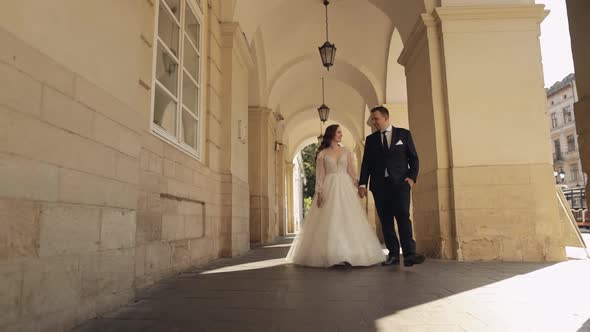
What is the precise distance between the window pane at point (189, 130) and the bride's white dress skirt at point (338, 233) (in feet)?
6.22

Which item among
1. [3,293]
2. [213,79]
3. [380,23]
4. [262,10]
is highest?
[380,23]

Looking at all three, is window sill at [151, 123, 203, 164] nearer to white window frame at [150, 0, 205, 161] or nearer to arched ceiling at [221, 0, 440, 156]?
white window frame at [150, 0, 205, 161]

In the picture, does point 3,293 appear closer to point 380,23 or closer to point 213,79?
A: point 213,79

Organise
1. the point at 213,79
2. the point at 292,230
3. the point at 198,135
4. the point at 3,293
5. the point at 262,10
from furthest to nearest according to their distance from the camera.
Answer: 1. the point at 292,230
2. the point at 262,10
3. the point at 213,79
4. the point at 198,135
5. the point at 3,293

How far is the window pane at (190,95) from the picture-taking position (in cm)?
517

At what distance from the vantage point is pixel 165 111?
449cm

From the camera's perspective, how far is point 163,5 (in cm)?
452

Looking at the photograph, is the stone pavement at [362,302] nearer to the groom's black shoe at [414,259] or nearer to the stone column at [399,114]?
the groom's black shoe at [414,259]

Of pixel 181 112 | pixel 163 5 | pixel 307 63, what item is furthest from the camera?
pixel 307 63

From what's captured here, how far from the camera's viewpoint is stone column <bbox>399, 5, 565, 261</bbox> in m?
5.78

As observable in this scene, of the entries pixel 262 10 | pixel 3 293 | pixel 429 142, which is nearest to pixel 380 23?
pixel 262 10

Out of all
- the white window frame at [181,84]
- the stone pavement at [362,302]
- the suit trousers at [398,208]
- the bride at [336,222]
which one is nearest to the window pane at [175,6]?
the white window frame at [181,84]

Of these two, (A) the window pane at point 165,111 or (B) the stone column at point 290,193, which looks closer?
(A) the window pane at point 165,111

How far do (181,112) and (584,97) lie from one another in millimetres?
4092
